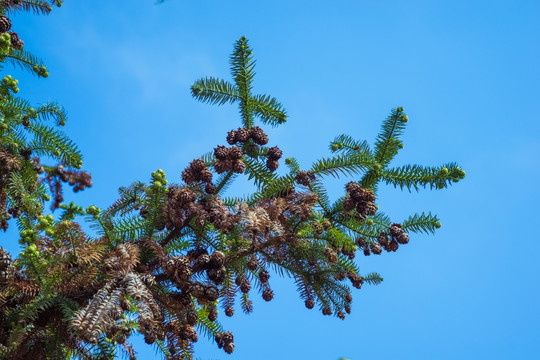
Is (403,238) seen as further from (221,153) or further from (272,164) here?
(221,153)

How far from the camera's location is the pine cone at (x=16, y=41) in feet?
11.7

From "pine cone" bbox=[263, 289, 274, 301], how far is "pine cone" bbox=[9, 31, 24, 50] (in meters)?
2.32

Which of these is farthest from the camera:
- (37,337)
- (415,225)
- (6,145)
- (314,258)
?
(6,145)

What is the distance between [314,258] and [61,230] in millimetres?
1203

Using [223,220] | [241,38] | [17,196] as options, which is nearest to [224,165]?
[223,220]

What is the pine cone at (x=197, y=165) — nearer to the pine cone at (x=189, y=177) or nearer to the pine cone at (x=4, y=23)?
the pine cone at (x=189, y=177)

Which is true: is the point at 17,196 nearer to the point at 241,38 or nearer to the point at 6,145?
the point at 6,145

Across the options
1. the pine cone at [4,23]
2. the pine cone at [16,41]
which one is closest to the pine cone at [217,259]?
the pine cone at [4,23]

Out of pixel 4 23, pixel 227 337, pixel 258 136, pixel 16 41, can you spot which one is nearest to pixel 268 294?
pixel 227 337

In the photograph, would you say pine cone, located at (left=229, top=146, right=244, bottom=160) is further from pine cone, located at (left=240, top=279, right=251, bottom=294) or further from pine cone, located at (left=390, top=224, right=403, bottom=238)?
pine cone, located at (left=390, top=224, right=403, bottom=238)

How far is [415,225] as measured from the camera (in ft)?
9.50

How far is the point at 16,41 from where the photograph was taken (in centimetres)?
360

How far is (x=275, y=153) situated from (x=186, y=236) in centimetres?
63

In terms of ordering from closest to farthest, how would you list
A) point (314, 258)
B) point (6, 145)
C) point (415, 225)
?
point (314, 258) < point (415, 225) < point (6, 145)
